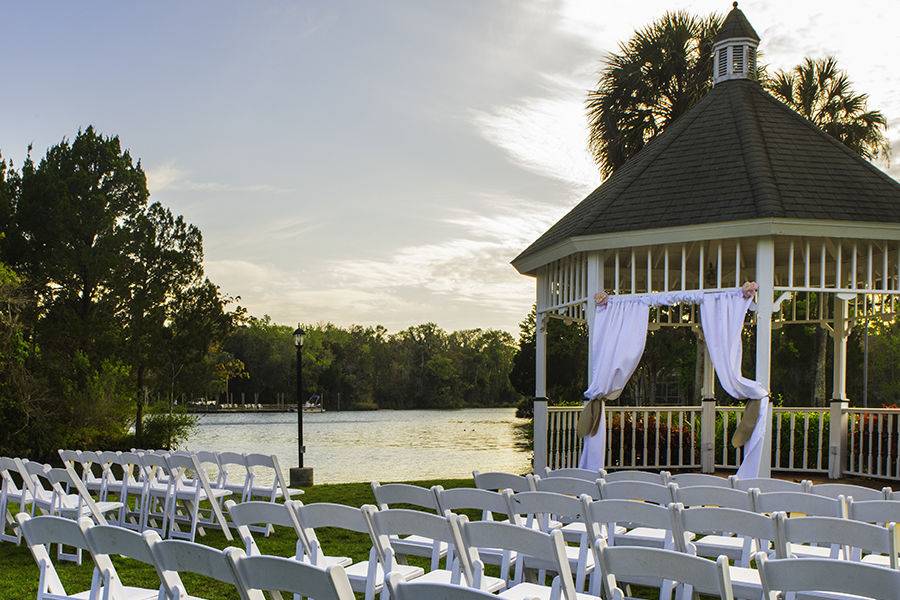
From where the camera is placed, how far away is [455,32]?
1700cm

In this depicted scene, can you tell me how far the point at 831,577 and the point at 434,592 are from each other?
137 centimetres

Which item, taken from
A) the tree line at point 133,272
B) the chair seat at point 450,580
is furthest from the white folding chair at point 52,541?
the tree line at point 133,272

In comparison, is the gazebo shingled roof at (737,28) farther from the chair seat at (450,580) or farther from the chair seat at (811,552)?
the chair seat at (450,580)

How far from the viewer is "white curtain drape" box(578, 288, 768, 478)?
957 centimetres

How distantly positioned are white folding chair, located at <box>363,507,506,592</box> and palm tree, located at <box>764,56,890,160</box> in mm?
18907

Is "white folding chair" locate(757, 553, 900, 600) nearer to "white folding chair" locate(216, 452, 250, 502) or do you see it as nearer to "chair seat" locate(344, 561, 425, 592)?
"chair seat" locate(344, 561, 425, 592)

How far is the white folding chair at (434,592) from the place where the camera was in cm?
287

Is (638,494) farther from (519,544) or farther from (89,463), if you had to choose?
(89,463)

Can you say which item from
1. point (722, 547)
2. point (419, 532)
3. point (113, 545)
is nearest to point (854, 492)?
point (722, 547)

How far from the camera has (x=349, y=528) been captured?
456 centimetres

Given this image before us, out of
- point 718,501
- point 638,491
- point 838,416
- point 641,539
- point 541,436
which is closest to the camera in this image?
point 718,501

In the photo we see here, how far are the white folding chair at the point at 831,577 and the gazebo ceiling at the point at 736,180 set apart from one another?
6.88m

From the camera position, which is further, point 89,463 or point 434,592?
point 89,463

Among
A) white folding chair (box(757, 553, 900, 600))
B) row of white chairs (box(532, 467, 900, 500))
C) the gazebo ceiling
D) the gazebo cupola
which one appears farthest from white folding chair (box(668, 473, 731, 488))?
the gazebo cupola
